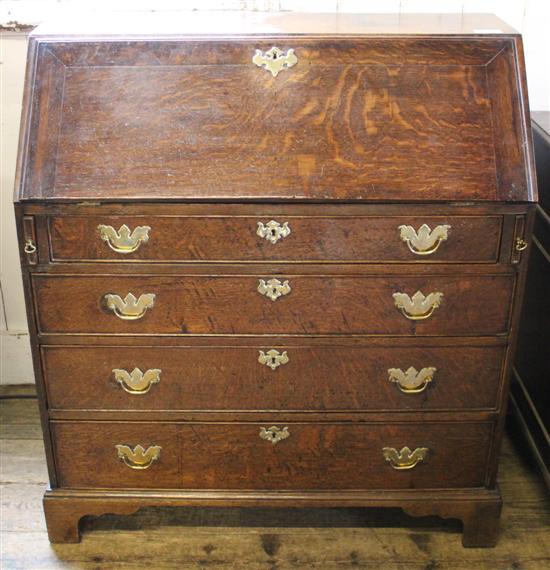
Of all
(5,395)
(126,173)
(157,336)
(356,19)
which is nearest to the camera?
(126,173)

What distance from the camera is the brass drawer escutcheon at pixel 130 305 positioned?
6.46ft

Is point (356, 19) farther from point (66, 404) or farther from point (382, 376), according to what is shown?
point (66, 404)

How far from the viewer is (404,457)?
7.06ft

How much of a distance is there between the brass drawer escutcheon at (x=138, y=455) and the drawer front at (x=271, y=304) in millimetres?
328

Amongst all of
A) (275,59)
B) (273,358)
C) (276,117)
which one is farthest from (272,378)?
(275,59)

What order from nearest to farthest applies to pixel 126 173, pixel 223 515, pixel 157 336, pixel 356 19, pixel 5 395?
pixel 126 173 → pixel 157 336 → pixel 356 19 → pixel 223 515 → pixel 5 395

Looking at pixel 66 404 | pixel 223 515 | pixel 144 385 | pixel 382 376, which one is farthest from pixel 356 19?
pixel 223 515

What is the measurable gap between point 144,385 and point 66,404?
0.20m

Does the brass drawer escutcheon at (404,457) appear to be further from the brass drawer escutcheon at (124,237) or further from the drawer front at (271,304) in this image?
the brass drawer escutcheon at (124,237)

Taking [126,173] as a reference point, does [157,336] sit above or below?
below

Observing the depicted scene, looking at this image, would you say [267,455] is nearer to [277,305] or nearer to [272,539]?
[272,539]

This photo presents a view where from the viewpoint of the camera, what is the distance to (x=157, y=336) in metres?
2.01

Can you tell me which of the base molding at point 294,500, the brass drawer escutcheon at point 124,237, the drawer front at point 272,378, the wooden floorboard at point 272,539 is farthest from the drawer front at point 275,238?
the wooden floorboard at point 272,539

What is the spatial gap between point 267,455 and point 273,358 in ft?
0.94
